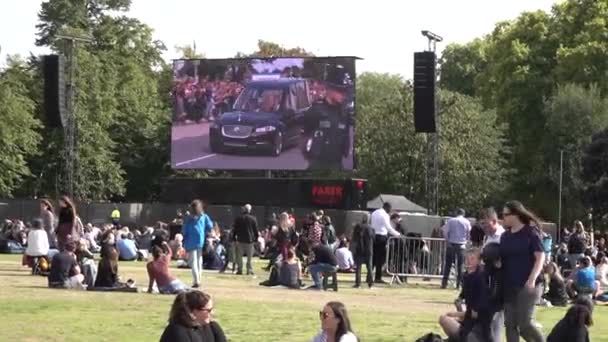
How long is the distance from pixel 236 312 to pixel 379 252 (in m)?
9.98

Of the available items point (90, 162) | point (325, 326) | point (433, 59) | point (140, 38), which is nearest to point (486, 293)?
point (325, 326)

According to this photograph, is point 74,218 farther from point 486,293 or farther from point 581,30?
point 581,30

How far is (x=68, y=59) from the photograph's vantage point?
57.5 m

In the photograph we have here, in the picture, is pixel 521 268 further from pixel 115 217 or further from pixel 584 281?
pixel 115 217

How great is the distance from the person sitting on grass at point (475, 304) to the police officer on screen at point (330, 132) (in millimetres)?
32995

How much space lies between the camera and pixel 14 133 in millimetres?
72375

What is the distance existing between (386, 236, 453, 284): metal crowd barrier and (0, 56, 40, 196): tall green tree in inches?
1724

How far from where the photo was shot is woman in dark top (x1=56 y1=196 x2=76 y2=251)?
27.0 meters

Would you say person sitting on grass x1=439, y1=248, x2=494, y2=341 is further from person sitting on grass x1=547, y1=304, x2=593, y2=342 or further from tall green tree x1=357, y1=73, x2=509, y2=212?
tall green tree x1=357, y1=73, x2=509, y2=212

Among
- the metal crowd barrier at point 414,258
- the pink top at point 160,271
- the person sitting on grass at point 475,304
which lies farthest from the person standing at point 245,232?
the person sitting on grass at point 475,304

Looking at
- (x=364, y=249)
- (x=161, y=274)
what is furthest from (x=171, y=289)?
(x=364, y=249)

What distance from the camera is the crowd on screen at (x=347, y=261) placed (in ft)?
47.2

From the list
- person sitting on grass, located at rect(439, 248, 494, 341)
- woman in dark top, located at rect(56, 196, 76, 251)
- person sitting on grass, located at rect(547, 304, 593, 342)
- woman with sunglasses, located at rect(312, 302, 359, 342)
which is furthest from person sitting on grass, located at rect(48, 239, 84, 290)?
woman with sunglasses, located at rect(312, 302, 359, 342)

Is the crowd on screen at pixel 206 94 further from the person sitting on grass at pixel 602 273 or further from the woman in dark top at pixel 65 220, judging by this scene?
the woman in dark top at pixel 65 220
